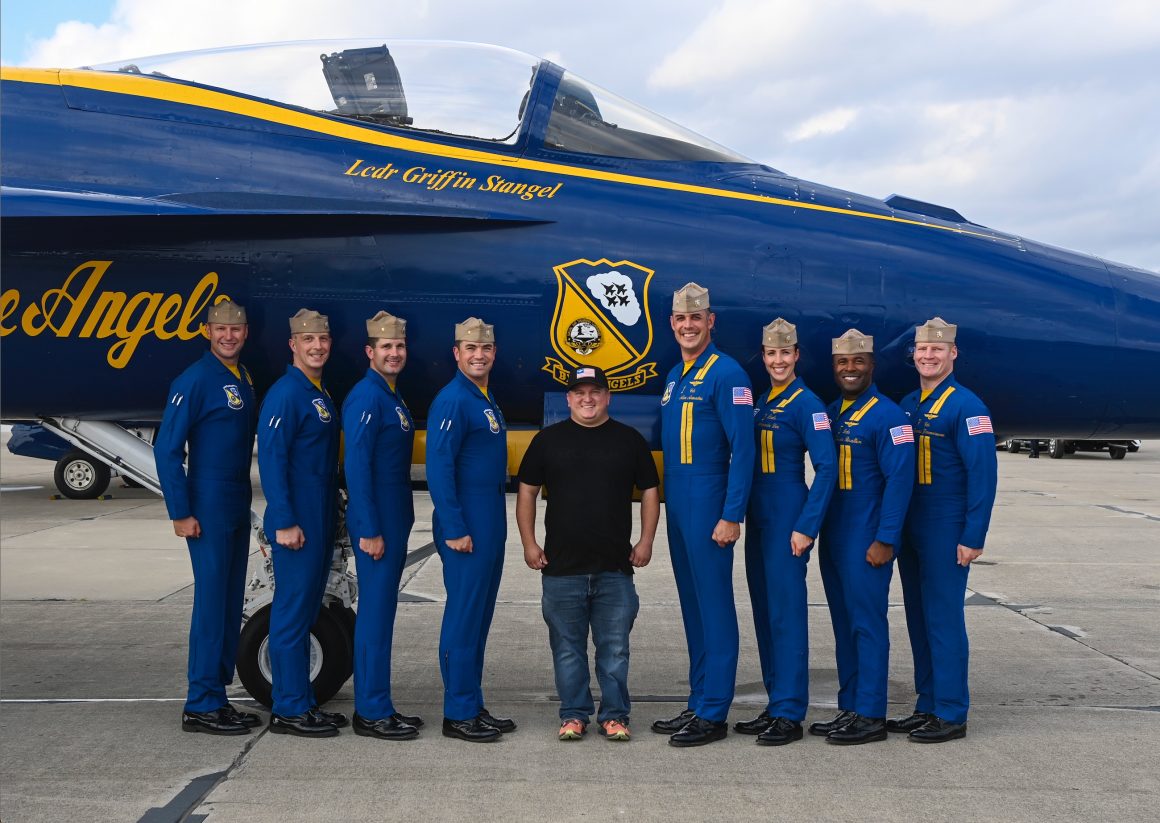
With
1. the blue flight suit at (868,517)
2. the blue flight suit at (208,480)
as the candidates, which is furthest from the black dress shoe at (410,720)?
the blue flight suit at (868,517)

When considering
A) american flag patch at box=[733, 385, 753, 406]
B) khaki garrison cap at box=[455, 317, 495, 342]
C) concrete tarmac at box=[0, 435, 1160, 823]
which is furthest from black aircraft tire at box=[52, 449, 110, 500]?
american flag patch at box=[733, 385, 753, 406]

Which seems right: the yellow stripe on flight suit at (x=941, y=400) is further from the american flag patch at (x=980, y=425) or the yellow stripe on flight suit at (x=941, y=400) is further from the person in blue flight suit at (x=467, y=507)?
the person in blue flight suit at (x=467, y=507)

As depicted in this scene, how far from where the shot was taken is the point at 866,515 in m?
4.90

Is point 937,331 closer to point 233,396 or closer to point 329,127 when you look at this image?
point 329,127

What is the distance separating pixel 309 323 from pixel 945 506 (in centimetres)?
299

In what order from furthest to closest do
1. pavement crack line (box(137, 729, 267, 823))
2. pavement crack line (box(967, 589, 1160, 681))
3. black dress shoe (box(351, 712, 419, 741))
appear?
pavement crack line (box(967, 589, 1160, 681)), black dress shoe (box(351, 712, 419, 741)), pavement crack line (box(137, 729, 267, 823))

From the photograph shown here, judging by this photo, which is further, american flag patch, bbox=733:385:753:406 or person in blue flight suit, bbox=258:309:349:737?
person in blue flight suit, bbox=258:309:349:737

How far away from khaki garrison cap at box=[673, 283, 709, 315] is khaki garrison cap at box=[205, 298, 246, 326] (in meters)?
1.96

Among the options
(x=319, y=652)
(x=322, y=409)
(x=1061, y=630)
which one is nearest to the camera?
(x=322, y=409)

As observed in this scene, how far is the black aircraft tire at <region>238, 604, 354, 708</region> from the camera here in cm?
A: 534

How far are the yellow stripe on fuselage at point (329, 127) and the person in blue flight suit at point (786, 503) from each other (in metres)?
0.73

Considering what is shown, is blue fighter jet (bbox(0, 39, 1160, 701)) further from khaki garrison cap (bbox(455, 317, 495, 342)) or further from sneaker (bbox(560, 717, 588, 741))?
sneaker (bbox(560, 717, 588, 741))

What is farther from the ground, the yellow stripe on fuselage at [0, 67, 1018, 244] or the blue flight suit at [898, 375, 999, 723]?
the yellow stripe on fuselage at [0, 67, 1018, 244]

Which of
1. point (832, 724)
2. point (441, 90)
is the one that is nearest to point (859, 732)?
point (832, 724)
